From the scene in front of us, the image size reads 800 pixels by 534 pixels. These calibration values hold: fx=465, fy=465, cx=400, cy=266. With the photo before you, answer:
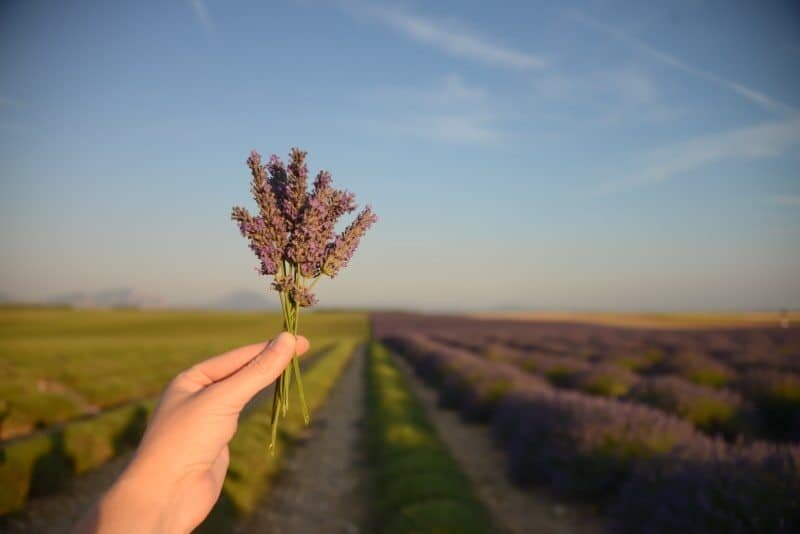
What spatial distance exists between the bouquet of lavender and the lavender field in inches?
134

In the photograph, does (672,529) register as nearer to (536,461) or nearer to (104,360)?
(536,461)

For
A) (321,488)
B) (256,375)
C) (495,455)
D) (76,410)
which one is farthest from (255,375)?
(76,410)

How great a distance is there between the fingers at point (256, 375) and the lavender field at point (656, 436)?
11.3ft

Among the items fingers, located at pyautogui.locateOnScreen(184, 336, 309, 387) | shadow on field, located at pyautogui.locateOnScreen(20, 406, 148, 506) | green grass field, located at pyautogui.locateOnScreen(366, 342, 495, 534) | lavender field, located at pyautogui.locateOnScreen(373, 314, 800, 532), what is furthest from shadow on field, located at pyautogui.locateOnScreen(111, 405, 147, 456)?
fingers, located at pyautogui.locateOnScreen(184, 336, 309, 387)

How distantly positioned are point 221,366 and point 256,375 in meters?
0.21

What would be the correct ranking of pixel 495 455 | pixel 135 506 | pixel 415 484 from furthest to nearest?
pixel 495 455 < pixel 415 484 < pixel 135 506

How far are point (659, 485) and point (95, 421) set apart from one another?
32.1 ft

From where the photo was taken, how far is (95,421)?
9.18 meters

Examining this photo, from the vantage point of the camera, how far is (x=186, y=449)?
1.51 m

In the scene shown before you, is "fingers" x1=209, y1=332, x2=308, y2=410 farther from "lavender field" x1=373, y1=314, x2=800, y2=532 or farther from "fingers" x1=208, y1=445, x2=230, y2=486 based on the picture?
"lavender field" x1=373, y1=314, x2=800, y2=532

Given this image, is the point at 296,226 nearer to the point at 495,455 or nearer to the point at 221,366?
the point at 221,366

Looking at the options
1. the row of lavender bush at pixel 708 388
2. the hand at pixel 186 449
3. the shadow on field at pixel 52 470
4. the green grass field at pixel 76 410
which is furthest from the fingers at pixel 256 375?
the shadow on field at pixel 52 470

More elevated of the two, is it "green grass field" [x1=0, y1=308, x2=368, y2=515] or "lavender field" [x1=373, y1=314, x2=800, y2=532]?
"lavender field" [x1=373, y1=314, x2=800, y2=532]

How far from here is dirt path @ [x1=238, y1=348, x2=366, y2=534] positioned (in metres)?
5.89
